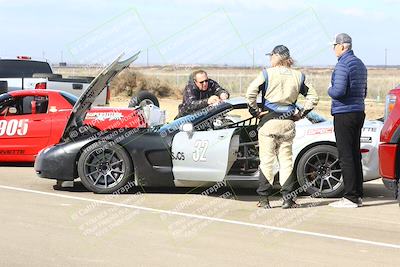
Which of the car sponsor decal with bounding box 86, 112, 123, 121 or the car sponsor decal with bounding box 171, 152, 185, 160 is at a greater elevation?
the car sponsor decal with bounding box 86, 112, 123, 121

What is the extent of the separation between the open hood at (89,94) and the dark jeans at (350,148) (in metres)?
2.90

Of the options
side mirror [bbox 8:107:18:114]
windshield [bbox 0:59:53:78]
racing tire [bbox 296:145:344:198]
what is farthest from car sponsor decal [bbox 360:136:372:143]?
windshield [bbox 0:59:53:78]

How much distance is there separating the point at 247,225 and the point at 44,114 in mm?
5947

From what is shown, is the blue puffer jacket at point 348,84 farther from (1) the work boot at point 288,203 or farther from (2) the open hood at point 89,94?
(2) the open hood at point 89,94

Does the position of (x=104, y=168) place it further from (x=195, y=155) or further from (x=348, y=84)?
(x=348, y=84)

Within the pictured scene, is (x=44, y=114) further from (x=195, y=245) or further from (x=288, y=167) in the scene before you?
(x=195, y=245)

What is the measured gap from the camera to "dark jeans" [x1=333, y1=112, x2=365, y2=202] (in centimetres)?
789

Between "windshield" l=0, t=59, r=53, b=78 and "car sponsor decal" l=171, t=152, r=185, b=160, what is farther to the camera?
"windshield" l=0, t=59, r=53, b=78

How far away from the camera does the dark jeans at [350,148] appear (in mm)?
7895

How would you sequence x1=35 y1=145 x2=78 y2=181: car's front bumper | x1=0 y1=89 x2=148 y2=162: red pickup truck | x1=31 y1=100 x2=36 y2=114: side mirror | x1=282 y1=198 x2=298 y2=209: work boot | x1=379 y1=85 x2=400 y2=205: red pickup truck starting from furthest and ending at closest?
x1=31 y1=100 x2=36 y2=114: side mirror < x1=0 y1=89 x2=148 y2=162: red pickup truck < x1=35 y1=145 x2=78 y2=181: car's front bumper < x1=282 y1=198 x2=298 y2=209: work boot < x1=379 y1=85 x2=400 y2=205: red pickup truck

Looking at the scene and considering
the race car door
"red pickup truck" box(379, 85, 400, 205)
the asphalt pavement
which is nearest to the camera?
the asphalt pavement

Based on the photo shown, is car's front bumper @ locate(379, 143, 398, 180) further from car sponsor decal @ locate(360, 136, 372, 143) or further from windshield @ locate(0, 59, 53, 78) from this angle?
windshield @ locate(0, 59, 53, 78)

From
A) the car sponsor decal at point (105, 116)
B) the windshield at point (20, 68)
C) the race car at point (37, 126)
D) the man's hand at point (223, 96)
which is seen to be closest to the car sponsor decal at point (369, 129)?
the man's hand at point (223, 96)

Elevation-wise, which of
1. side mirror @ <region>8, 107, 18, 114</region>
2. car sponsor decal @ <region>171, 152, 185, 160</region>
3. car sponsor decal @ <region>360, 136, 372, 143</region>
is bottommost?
car sponsor decal @ <region>171, 152, 185, 160</region>
